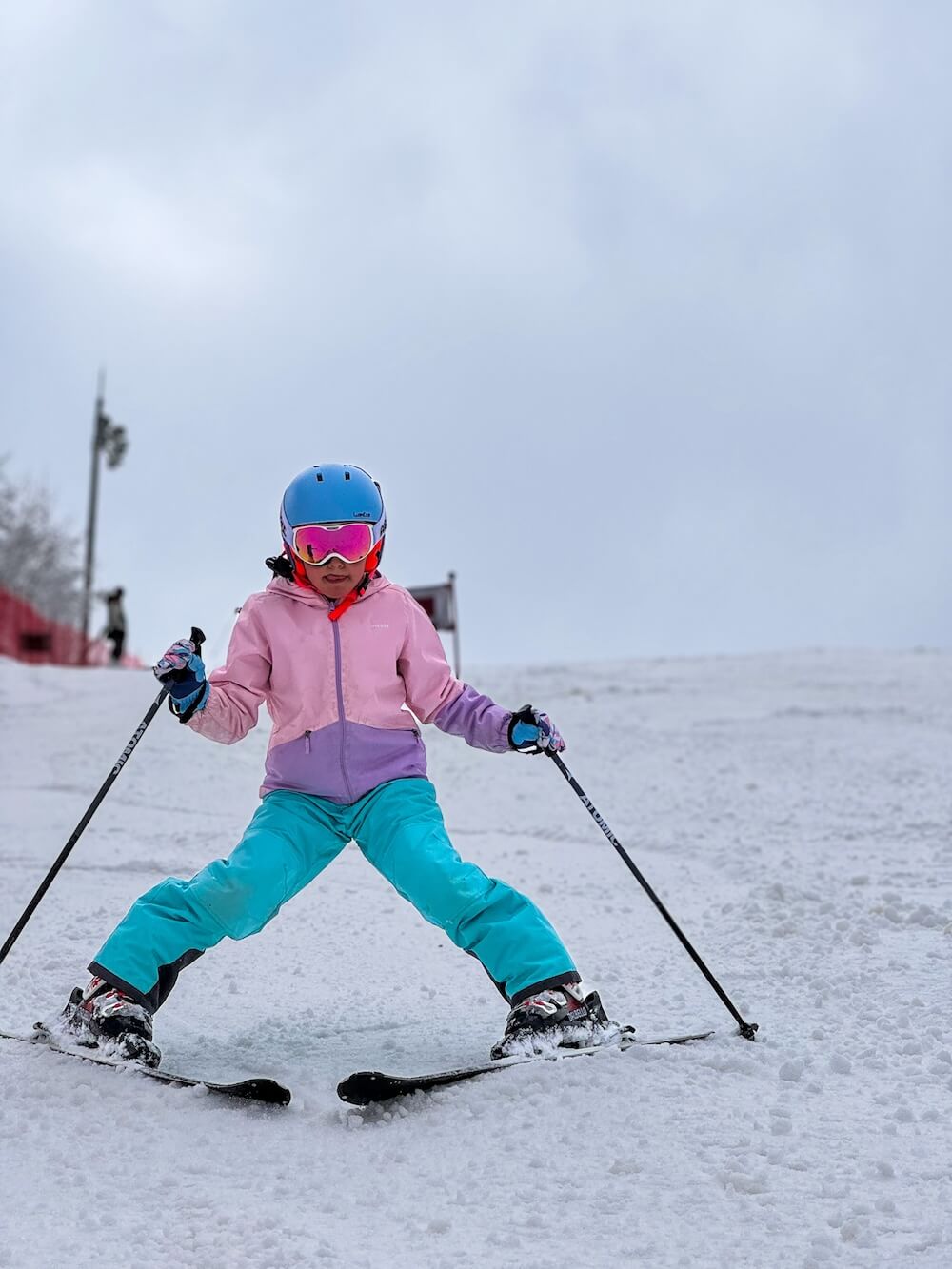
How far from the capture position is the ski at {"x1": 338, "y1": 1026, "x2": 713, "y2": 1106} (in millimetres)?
2584

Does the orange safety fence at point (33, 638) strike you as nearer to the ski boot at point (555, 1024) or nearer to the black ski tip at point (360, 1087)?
the ski boot at point (555, 1024)

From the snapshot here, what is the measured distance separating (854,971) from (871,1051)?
701 millimetres

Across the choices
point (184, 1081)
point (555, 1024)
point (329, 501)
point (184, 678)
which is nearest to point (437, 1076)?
point (555, 1024)

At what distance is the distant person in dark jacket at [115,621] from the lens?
21438 millimetres

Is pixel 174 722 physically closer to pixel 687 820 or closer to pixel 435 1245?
pixel 687 820

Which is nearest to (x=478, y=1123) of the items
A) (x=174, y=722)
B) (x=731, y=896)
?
(x=731, y=896)

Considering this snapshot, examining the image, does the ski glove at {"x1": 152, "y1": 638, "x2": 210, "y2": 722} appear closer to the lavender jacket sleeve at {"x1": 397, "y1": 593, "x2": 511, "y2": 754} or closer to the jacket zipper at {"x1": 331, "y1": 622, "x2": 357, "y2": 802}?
the jacket zipper at {"x1": 331, "y1": 622, "x2": 357, "y2": 802}

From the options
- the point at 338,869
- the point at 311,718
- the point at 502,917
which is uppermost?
the point at 311,718

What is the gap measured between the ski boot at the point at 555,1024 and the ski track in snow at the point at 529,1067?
81 millimetres

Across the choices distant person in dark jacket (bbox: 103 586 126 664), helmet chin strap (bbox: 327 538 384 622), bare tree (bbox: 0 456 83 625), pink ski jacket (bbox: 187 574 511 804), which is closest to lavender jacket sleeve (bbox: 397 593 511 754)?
pink ski jacket (bbox: 187 574 511 804)

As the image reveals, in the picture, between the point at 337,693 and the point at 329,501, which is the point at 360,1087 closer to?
the point at 337,693

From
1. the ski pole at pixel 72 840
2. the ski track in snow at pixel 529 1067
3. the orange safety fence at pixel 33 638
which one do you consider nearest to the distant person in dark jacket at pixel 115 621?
the orange safety fence at pixel 33 638

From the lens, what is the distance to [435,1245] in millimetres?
2051

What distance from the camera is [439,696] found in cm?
333
